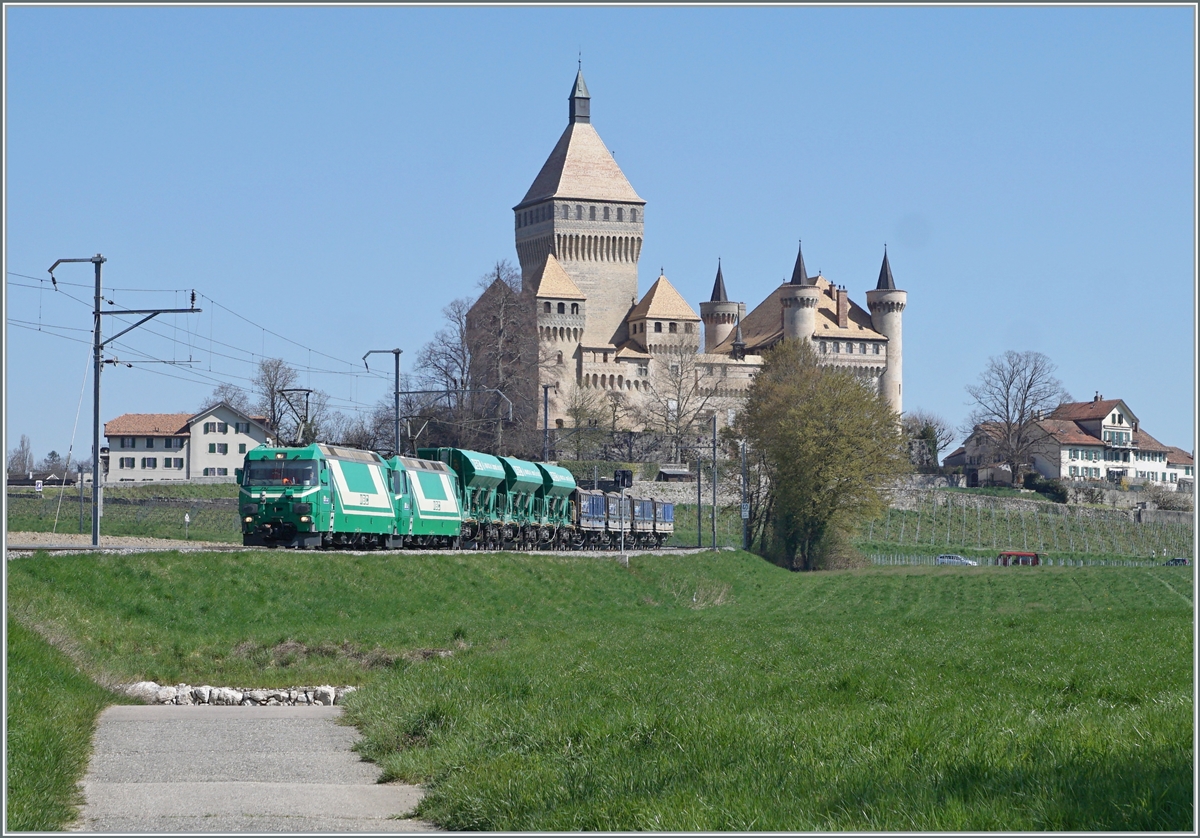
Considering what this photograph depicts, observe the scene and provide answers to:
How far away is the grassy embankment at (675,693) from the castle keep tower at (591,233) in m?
114

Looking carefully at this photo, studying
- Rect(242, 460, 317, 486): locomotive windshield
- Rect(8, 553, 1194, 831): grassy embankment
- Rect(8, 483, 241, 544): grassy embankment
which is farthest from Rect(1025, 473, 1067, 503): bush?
Rect(242, 460, 317, 486): locomotive windshield

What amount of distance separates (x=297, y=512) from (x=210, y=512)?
105ft

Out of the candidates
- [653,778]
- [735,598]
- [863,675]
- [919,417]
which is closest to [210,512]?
[735,598]

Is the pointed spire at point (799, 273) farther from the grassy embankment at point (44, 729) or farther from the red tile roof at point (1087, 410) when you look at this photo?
the grassy embankment at point (44, 729)

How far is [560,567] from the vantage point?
4259 centimetres

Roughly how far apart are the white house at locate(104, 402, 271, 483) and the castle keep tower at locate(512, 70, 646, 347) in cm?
3727

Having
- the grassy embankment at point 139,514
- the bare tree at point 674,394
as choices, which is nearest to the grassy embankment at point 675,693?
the grassy embankment at point 139,514

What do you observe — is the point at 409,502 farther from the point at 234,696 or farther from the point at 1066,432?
the point at 1066,432

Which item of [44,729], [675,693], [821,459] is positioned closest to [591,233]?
[821,459]

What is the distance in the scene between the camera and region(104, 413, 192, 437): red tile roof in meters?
118

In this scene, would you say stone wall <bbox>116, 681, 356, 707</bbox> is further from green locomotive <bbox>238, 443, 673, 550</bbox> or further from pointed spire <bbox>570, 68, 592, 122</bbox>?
pointed spire <bbox>570, 68, 592, 122</bbox>

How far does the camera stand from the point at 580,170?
15162cm

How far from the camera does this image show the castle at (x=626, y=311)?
14075cm

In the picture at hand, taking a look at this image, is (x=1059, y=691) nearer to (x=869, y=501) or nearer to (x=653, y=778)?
(x=653, y=778)
